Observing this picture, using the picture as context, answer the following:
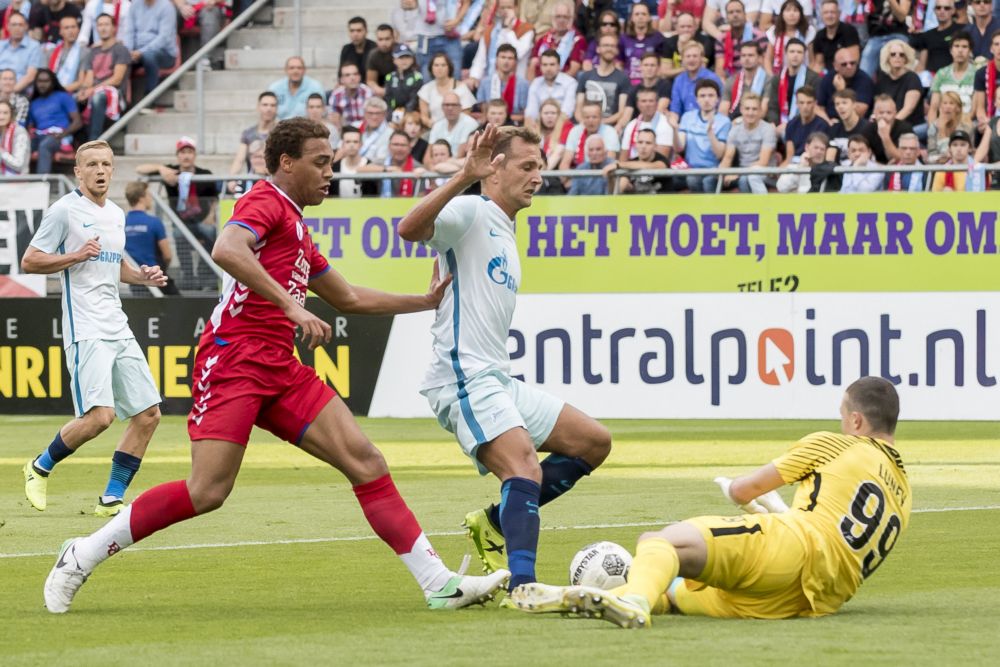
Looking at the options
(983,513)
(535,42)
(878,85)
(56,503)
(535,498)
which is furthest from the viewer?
(535,42)

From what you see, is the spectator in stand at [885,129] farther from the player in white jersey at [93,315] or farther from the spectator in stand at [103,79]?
the spectator in stand at [103,79]

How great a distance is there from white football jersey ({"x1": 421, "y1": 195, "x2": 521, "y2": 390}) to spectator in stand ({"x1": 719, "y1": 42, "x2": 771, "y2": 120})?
1328cm

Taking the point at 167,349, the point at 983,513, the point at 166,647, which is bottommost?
the point at 167,349

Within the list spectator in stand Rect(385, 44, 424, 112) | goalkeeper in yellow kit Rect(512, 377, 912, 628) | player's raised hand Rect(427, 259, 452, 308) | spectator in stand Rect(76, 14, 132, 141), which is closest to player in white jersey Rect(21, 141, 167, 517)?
player's raised hand Rect(427, 259, 452, 308)

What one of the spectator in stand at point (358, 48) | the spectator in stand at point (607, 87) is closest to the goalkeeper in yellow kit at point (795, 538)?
the spectator in stand at point (607, 87)

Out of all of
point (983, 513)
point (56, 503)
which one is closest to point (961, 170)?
point (983, 513)

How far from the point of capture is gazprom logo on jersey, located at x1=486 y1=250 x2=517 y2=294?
802 cm

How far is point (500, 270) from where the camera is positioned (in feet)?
26.3

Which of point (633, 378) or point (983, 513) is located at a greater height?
point (983, 513)

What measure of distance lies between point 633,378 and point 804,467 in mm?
12182

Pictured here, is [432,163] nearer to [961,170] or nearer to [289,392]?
[961,170]

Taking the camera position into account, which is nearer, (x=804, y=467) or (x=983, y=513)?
(x=804, y=467)

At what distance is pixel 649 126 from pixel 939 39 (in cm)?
348

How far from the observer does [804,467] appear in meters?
6.98
